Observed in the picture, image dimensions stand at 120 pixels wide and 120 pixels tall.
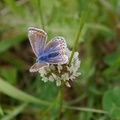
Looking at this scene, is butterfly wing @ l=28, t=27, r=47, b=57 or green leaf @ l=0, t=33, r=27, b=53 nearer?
butterfly wing @ l=28, t=27, r=47, b=57

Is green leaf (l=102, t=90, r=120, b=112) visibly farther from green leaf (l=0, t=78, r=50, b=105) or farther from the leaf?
green leaf (l=0, t=78, r=50, b=105)

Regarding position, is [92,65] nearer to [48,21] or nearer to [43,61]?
[48,21]

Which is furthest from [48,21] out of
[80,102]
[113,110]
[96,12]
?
[113,110]

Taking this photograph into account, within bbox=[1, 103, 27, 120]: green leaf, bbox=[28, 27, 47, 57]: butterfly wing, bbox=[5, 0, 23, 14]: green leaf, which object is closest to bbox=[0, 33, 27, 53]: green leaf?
bbox=[5, 0, 23, 14]: green leaf

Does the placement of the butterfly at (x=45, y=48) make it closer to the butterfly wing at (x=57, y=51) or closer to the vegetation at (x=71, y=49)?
the butterfly wing at (x=57, y=51)

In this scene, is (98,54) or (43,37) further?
(98,54)

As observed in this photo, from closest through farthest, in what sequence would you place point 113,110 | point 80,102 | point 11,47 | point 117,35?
point 113,110
point 80,102
point 117,35
point 11,47

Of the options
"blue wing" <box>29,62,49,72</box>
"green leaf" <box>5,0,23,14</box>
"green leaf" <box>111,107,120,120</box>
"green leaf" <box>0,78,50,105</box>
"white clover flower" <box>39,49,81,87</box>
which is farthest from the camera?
"green leaf" <box>5,0,23,14</box>

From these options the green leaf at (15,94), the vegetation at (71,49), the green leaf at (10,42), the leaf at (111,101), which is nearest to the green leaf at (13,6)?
the vegetation at (71,49)
